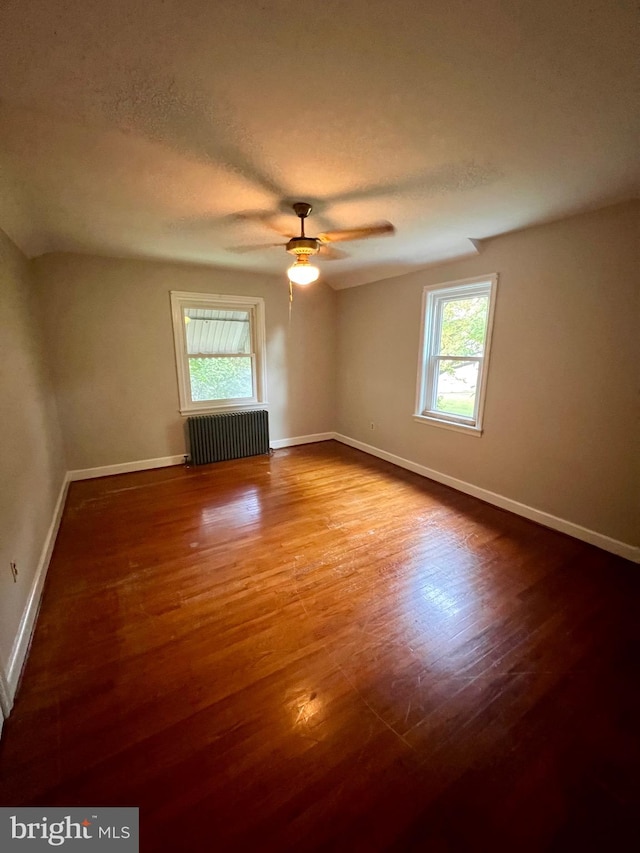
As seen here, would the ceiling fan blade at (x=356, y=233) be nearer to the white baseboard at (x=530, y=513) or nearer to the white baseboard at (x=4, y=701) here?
the white baseboard at (x=530, y=513)

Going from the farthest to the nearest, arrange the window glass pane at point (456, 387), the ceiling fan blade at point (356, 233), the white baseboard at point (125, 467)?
the white baseboard at point (125, 467) < the window glass pane at point (456, 387) < the ceiling fan blade at point (356, 233)

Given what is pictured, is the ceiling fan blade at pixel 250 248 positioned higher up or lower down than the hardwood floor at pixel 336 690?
higher up

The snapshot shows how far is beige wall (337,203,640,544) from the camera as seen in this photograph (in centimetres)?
233

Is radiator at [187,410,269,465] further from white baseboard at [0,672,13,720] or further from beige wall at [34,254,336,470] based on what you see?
white baseboard at [0,672,13,720]

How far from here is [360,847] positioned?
1030mm

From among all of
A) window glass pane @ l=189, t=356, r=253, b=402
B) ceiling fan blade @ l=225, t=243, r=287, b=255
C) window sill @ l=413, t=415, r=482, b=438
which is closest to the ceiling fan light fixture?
ceiling fan blade @ l=225, t=243, r=287, b=255

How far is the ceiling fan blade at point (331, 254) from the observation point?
132 inches

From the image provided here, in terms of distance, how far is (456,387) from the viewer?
371 centimetres

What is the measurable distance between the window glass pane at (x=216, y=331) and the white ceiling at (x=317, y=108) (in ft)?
5.69

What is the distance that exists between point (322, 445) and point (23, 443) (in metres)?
3.71

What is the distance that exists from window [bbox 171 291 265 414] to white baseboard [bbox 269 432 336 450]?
702 mm

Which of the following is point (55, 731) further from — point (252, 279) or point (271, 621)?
point (252, 279)

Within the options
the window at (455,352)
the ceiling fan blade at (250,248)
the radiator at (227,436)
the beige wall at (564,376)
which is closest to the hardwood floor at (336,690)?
the beige wall at (564,376)

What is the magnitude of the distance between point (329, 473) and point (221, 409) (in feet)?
5.84
